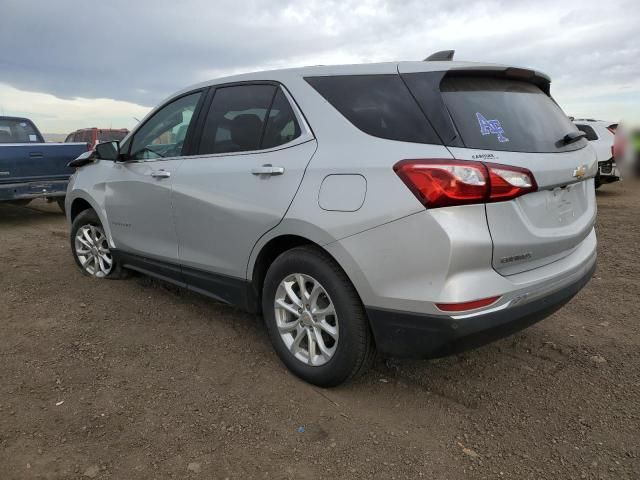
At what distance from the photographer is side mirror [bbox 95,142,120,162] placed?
432 centimetres

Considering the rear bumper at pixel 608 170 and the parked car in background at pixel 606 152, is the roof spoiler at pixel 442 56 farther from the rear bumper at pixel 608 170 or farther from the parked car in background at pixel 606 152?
the rear bumper at pixel 608 170

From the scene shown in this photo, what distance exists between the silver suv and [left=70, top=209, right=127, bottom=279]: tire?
5.39ft

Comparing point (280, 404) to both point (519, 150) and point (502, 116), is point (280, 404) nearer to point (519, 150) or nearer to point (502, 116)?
point (519, 150)

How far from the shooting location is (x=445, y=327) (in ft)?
7.54

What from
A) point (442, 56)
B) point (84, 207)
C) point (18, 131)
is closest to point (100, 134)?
point (18, 131)

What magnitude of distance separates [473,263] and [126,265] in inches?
129

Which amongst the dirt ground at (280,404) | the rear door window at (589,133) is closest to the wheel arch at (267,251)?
the dirt ground at (280,404)

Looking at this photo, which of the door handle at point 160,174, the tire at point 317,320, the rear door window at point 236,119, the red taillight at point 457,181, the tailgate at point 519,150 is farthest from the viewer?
the door handle at point 160,174

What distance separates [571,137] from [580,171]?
0.22 m

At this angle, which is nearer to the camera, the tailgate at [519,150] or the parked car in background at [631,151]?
the tailgate at [519,150]

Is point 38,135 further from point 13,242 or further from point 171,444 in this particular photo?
point 171,444

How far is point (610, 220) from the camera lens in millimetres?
7977

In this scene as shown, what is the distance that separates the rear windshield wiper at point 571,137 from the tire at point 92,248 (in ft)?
12.5

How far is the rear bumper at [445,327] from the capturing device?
231cm
